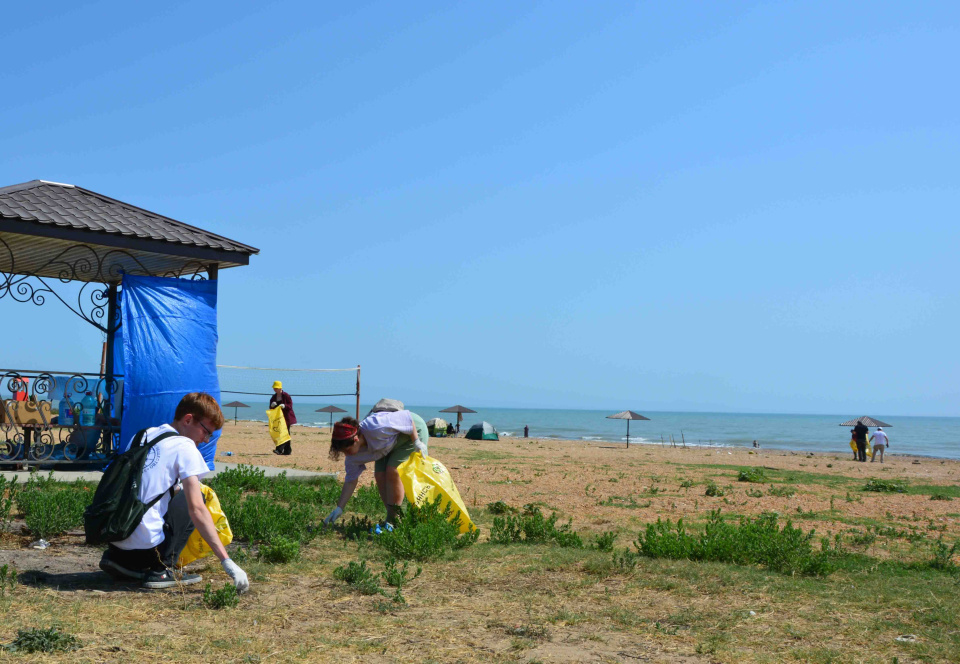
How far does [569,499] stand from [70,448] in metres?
7.00

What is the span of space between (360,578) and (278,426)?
1150 centimetres

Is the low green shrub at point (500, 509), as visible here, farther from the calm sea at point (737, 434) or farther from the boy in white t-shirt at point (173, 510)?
the calm sea at point (737, 434)

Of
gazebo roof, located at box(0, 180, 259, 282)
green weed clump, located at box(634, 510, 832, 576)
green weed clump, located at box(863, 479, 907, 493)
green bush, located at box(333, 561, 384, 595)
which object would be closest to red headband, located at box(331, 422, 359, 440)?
green bush, located at box(333, 561, 384, 595)

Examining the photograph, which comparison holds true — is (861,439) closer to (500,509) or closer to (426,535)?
(500,509)

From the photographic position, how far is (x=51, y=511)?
21.2 feet

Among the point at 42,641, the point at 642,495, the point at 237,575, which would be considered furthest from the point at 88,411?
the point at 42,641

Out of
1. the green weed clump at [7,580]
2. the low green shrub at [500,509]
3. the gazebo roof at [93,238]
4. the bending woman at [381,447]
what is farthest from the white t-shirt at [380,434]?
the gazebo roof at [93,238]

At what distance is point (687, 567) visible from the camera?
19.4 ft

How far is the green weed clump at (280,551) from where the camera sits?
5789 mm

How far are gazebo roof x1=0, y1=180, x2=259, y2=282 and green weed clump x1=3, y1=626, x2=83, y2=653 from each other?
271 inches

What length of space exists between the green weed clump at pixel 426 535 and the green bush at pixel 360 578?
61 cm

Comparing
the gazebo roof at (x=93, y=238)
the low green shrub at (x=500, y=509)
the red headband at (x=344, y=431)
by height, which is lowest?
the low green shrub at (x=500, y=509)

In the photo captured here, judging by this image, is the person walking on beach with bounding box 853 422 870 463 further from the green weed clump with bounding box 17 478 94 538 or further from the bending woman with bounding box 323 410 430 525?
the green weed clump with bounding box 17 478 94 538

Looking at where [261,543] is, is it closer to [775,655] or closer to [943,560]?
[775,655]
